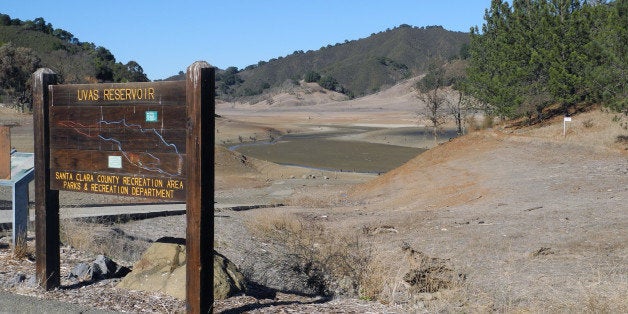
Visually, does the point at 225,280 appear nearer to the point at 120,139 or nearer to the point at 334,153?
the point at 120,139

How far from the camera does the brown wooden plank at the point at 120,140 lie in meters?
6.57

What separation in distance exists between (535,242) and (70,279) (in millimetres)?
7669

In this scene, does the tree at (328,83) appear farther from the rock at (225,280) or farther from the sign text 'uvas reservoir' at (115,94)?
the sign text 'uvas reservoir' at (115,94)

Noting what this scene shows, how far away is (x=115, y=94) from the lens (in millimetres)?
7113

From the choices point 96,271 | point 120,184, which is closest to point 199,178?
point 120,184

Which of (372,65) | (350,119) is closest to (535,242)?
(350,119)

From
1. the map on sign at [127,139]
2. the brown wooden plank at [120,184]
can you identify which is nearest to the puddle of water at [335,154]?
the brown wooden plank at [120,184]

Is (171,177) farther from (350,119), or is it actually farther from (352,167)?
(350,119)

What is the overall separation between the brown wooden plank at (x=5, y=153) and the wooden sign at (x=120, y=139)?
1.46 metres

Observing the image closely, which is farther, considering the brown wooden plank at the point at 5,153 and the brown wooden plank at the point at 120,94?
the brown wooden plank at the point at 5,153

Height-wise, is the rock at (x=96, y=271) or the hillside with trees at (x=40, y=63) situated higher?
the hillside with trees at (x=40, y=63)

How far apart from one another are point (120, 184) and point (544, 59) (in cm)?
Result: 2412

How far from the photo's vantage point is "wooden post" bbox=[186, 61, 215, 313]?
6.19m

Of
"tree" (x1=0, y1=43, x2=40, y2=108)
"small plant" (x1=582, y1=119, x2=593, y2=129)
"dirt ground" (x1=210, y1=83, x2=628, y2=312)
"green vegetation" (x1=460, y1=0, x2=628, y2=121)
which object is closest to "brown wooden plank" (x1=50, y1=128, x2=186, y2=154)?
"dirt ground" (x1=210, y1=83, x2=628, y2=312)
